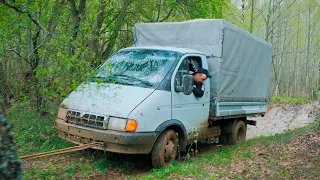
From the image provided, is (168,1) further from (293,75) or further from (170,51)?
(293,75)

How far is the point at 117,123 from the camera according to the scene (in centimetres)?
526

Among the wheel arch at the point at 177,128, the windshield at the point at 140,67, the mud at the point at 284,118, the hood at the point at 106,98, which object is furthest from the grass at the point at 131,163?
the mud at the point at 284,118

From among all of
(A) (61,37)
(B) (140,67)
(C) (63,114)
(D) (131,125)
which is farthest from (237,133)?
(A) (61,37)

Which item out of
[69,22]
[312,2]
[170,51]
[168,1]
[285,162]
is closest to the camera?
[285,162]

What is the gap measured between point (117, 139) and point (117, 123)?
27 centimetres

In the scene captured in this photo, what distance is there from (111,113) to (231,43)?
3.95 meters

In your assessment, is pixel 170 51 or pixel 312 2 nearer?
pixel 170 51

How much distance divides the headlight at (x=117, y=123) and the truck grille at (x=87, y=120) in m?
0.09

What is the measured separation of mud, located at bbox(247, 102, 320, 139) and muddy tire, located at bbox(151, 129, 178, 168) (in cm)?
943

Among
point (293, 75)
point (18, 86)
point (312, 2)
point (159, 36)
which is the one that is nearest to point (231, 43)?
point (159, 36)

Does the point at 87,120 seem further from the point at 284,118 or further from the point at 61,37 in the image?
the point at 284,118

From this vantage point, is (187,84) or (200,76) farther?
(200,76)

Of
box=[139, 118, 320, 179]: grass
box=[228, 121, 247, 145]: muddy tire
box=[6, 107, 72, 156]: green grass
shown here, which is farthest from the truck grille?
box=[228, 121, 247, 145]: muddy tire

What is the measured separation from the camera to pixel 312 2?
31125 millimetres
